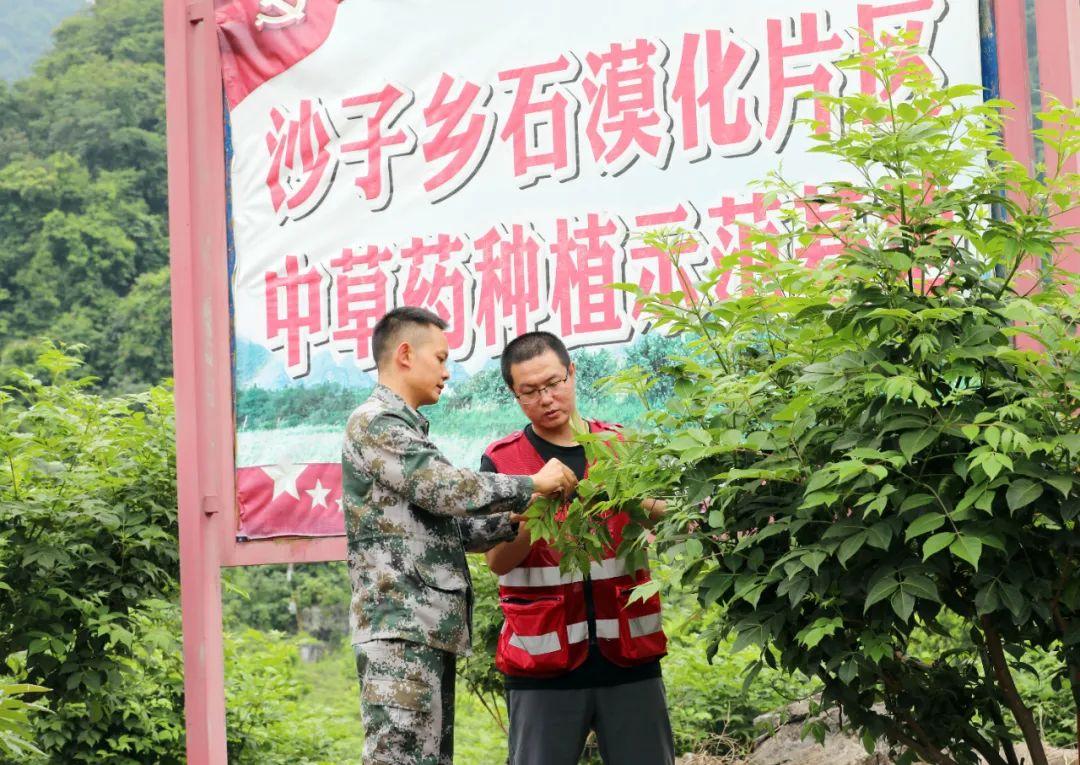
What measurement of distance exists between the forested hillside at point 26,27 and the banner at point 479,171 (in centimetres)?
4115

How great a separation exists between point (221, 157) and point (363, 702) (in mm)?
2272

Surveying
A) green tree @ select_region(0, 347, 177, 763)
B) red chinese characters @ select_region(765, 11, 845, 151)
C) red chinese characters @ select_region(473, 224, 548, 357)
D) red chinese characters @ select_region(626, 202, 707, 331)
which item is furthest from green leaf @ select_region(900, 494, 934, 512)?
green tree @ select_region(0, 347, 177, 763)

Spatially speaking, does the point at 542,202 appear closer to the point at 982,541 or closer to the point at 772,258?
the point at 772,258

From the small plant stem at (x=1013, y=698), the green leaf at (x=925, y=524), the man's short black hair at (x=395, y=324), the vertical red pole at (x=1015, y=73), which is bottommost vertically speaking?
the small plant stem at (x=1013, y=698)

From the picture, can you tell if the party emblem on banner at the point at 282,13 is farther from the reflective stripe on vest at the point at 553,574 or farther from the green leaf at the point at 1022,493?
the green leaf at the point at 1022,493

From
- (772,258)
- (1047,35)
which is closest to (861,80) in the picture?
(1047,35)

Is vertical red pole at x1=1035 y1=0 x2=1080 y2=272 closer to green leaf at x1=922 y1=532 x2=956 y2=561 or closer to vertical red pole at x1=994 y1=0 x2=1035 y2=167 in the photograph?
vertical red pole at x1=994 y1=0 x2=1035 y2=167

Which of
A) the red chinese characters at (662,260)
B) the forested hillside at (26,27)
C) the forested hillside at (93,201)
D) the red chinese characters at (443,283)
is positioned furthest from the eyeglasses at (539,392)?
the forested hillside at (26,27)

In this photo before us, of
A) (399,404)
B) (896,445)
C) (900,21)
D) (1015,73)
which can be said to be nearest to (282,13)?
(399,404)

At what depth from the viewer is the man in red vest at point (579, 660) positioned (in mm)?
Result: 3051

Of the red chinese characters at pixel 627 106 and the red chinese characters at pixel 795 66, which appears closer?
the red chinese characters at pixel 795 66

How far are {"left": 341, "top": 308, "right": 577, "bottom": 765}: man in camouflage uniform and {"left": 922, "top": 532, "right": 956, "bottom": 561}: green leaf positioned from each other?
1.05 m

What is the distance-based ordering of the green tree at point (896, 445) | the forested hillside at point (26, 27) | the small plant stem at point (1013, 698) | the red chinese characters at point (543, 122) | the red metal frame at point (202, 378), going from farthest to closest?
the forested hillside at point (26, 27) < the red metal frame at point (202, 378) < the red chinese characters at point (543, 122) < the small plant stem at point (1013, 698) < the green tree at point (896, 445)

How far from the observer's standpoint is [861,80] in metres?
3.67
